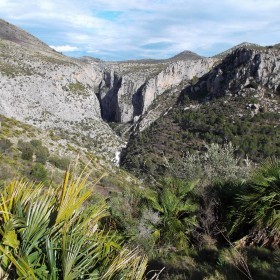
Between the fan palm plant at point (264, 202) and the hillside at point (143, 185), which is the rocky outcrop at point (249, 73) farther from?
the fan palm plant at point (264, 202)

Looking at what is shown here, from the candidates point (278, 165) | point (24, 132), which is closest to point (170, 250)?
point (278, 165)

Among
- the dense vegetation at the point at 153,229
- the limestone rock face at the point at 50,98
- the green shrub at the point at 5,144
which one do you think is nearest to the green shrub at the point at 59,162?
the green shrub at the point at 5,144

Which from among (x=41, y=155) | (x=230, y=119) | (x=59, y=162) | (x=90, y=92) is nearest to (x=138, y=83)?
(x=90, y=92)

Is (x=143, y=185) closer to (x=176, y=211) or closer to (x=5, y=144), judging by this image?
(x=5, y=144)

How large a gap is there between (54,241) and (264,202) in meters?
4.56

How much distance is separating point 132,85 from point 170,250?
3957 inches

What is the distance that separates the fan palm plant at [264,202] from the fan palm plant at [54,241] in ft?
12.3

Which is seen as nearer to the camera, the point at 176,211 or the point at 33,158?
the point at 176,211

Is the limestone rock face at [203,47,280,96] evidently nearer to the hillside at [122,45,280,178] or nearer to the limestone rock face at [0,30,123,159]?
the hillside at [122,45,280,178]

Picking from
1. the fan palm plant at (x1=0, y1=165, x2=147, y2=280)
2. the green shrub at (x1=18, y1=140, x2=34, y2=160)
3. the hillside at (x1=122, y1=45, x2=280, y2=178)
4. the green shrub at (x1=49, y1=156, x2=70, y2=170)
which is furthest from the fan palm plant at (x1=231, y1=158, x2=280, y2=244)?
the hillside at (x1=122, y1=45, x2=280, y2=178)

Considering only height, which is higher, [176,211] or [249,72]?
[249,72]

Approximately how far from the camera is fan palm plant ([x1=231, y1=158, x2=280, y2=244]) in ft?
19.9

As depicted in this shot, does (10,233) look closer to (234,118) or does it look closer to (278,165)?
(278,165)

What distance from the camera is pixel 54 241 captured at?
2.75 meters
